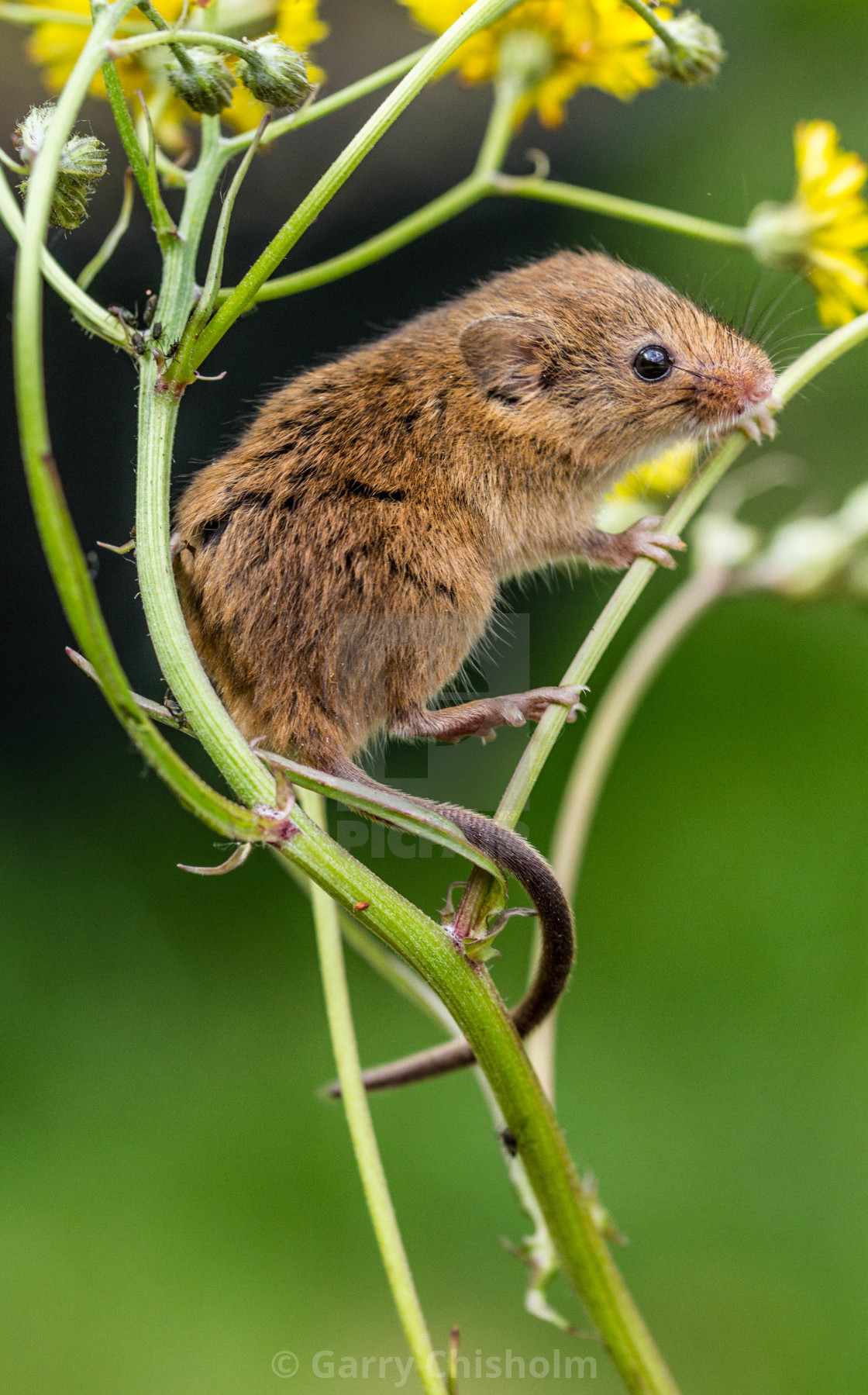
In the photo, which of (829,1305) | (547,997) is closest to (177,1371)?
(829,1305)

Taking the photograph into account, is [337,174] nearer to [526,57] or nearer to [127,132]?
[127,132]

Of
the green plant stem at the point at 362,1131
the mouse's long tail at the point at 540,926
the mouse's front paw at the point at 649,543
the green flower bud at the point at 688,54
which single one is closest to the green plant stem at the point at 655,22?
the green flower bud at the point at 688,54

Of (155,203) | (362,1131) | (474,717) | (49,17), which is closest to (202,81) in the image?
(155,203)

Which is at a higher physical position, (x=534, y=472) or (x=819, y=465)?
(x=819, y=465)

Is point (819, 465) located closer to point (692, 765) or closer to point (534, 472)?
point (692, 765)

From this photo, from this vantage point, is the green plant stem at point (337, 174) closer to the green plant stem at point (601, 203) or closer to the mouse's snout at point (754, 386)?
the green plant stem at point (601, 203)

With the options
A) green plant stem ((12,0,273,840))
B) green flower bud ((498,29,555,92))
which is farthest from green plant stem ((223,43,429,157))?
green flower bud ((498,29,555,92))

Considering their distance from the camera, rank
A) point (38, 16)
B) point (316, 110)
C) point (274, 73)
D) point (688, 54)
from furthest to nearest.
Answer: point (688, 54)
point (38, 16)
point (316, 110)
point (274, 73)
